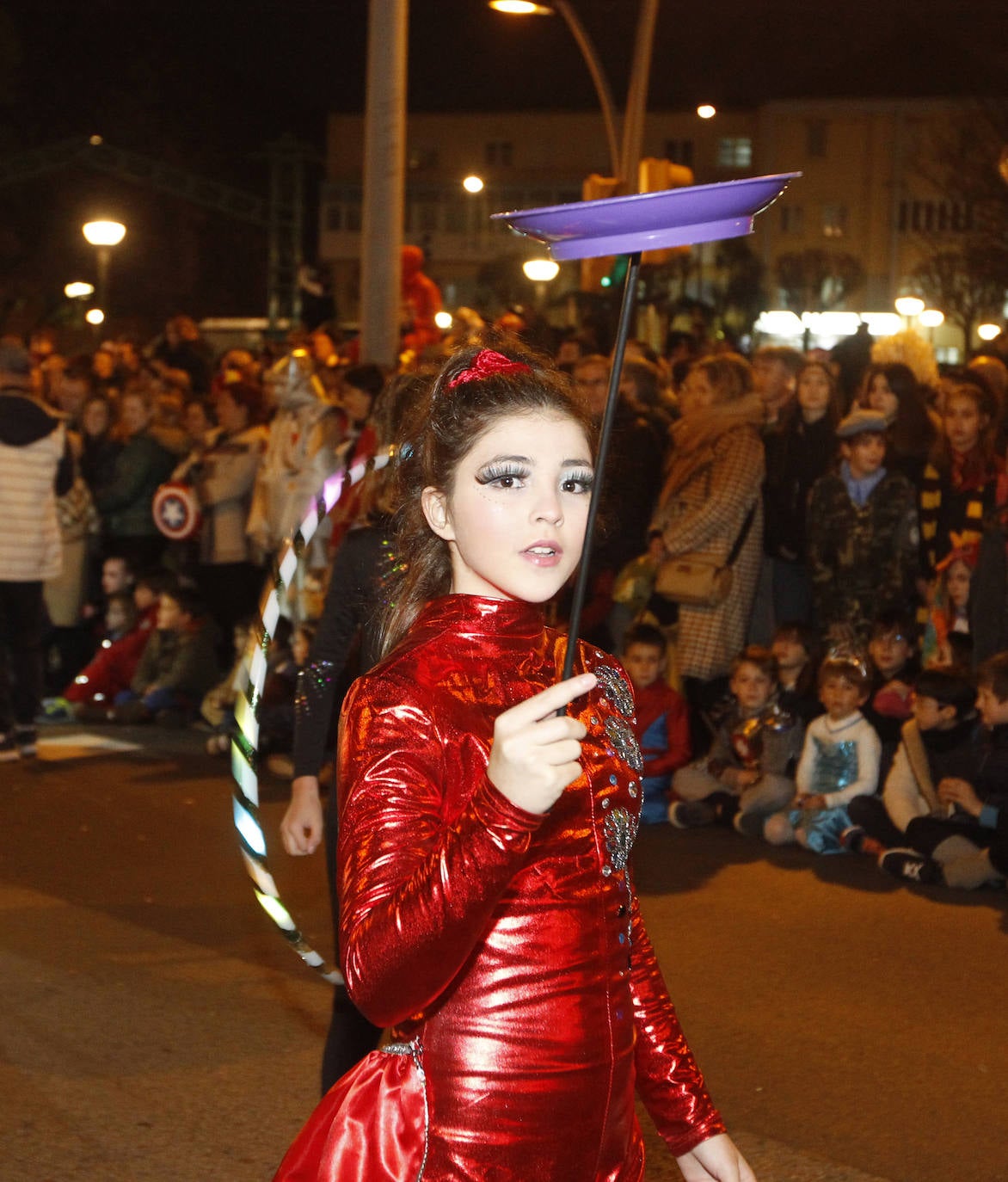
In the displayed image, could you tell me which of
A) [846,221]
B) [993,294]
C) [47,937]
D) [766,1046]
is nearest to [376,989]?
[766,1046]

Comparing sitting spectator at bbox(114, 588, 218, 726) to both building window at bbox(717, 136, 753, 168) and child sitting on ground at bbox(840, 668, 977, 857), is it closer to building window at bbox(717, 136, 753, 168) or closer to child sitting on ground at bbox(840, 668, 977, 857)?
child sitting on ground at bbox(840, 668, 977, 857)

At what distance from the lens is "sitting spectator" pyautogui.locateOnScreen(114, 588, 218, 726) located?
1156 centimetres

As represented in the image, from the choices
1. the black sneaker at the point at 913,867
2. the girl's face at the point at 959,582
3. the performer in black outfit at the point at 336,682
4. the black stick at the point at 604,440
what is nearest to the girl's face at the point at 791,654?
the girl's face at the point at 959,582

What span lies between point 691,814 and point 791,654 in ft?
3.42

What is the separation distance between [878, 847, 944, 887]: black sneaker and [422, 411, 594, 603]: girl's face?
5.67 m

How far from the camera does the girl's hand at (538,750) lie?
1.82 meters

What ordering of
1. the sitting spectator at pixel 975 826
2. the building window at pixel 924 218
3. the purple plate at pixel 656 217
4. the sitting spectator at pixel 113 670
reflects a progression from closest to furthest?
the purple plate at pixel 656 217, the sitting spectator at pixel 975 826, the sitting spectator at pixel 113 670, the building window at pixel 924 218

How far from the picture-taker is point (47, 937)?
258 inches

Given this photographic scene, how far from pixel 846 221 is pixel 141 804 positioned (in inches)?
2615

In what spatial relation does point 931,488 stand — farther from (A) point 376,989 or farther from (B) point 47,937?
(A) point 376,989

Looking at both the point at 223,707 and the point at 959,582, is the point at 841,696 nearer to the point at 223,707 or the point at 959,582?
the point at 959,582

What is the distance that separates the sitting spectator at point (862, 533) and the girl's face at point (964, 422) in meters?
0.34

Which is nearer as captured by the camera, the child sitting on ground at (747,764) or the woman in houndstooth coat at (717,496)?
the child sitting on ground at (747,764)

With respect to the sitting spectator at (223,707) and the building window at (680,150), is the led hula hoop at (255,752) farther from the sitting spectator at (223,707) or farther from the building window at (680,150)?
the building window at (680,150)
